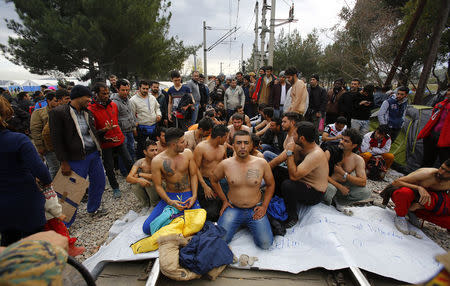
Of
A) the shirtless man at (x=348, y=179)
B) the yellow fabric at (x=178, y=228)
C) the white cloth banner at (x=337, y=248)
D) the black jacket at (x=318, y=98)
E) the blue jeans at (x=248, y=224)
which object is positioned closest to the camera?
the white cloth banner at (x=337, y=248)

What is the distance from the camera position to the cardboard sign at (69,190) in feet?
10.1

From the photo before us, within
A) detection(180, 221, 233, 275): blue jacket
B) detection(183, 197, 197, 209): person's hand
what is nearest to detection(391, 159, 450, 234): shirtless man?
detection(180, 221, 233, 275): blue jacket

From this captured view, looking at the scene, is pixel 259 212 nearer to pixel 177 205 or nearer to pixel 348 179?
pixel 177 205

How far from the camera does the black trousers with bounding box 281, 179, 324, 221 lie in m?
3.18

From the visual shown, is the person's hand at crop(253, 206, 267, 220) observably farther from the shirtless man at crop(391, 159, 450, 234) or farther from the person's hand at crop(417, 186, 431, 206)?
the person's hand at crop(417, 186, 431, 206)

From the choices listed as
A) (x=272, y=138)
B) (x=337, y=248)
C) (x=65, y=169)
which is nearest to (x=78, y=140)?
(x=65, y=169)

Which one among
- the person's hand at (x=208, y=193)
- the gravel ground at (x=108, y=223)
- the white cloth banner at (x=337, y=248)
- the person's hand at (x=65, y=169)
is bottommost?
the gravel ground at (x=108, y=223)

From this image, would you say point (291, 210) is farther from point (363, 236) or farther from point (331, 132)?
point (331, 132)

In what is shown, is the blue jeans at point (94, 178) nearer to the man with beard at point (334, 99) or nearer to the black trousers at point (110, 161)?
the black trousers at point (110, 161)

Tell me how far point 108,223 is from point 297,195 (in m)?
2.94

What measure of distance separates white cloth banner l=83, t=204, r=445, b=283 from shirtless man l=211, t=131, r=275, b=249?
230mm

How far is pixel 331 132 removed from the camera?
17.8 ft

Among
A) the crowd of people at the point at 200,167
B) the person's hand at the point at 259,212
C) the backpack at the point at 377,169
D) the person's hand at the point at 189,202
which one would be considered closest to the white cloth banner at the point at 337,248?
the crowd of people at the point at 200,167

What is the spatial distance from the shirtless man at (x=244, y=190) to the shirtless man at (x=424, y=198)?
69.3 inches
